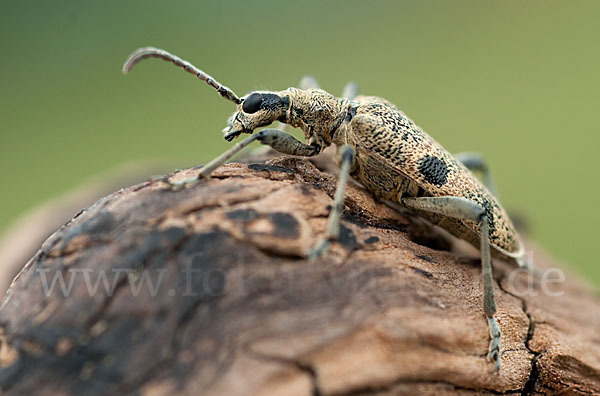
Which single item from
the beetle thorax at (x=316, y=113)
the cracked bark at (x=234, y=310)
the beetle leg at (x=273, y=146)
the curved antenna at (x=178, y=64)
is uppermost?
the curved antenna at (x=178, y=64)

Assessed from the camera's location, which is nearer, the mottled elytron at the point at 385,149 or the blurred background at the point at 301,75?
the mottled elytron at the point at 385,149

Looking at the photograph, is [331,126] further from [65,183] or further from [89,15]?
[89,15]

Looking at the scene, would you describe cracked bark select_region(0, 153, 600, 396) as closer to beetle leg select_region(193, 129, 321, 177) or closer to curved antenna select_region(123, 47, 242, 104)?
beetle leg select_region(193, 129, 321, 177)

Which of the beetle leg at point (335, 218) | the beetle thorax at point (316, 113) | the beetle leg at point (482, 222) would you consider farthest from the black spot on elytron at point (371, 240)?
the beetle thorax at point (316, 113)

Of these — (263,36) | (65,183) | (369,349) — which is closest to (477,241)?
(369,349)

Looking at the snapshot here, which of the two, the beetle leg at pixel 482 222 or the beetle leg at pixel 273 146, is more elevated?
the beetle leg at pixel 273 146

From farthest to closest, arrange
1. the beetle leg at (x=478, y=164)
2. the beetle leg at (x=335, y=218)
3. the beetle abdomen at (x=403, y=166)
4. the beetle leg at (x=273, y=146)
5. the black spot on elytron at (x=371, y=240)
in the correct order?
the beetle leg at (x=478, y=164) → the beetle abdomen at (x=403, y=166) → the beetle leg at (x=273, y=146) → the black spot on elytron at (x=371, y=240) → the beetle leg at (x=335, y=218)

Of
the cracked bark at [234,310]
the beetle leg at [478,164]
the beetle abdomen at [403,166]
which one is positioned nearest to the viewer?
the cracked bark at [234,310]

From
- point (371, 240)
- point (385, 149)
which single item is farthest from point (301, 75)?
point (371, 240)

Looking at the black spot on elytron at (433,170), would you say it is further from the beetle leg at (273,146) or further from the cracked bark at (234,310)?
the cracked bark at (234,310)
